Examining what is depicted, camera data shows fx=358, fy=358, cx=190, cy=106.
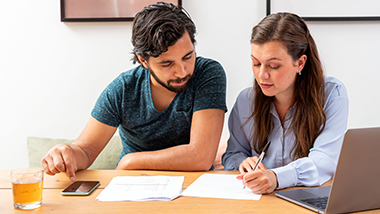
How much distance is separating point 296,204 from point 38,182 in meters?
0.71

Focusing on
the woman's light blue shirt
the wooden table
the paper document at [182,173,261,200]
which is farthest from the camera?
the woman's light blue shirt

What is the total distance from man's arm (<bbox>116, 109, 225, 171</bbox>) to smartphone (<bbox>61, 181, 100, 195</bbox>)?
0.23m

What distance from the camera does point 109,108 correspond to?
1543mm

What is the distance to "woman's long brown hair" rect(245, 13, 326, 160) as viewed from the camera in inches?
52.2

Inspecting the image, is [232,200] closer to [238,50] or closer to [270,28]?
[270,28]

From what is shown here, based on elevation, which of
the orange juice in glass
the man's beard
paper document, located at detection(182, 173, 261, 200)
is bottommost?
paper document, located at detection(182, 173, 261, 200)

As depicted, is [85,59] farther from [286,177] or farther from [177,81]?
[286,177]

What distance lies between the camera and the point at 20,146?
7.27 feet

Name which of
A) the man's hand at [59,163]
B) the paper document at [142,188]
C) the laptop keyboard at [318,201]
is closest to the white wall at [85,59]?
the man's hand at [59,163]

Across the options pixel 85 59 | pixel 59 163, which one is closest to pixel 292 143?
pixel 59 163

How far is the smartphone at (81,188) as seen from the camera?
3.55ft

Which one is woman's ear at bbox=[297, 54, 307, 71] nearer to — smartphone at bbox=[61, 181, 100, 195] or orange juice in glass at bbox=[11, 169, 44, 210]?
smartphone at bbox=[61, 181, 100, 195]

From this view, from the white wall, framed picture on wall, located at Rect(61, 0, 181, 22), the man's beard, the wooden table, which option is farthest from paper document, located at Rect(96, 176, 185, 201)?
framed picture on wall, located at Rect(61, 0, 181, 22)

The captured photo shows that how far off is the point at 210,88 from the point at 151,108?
10.7 inches
